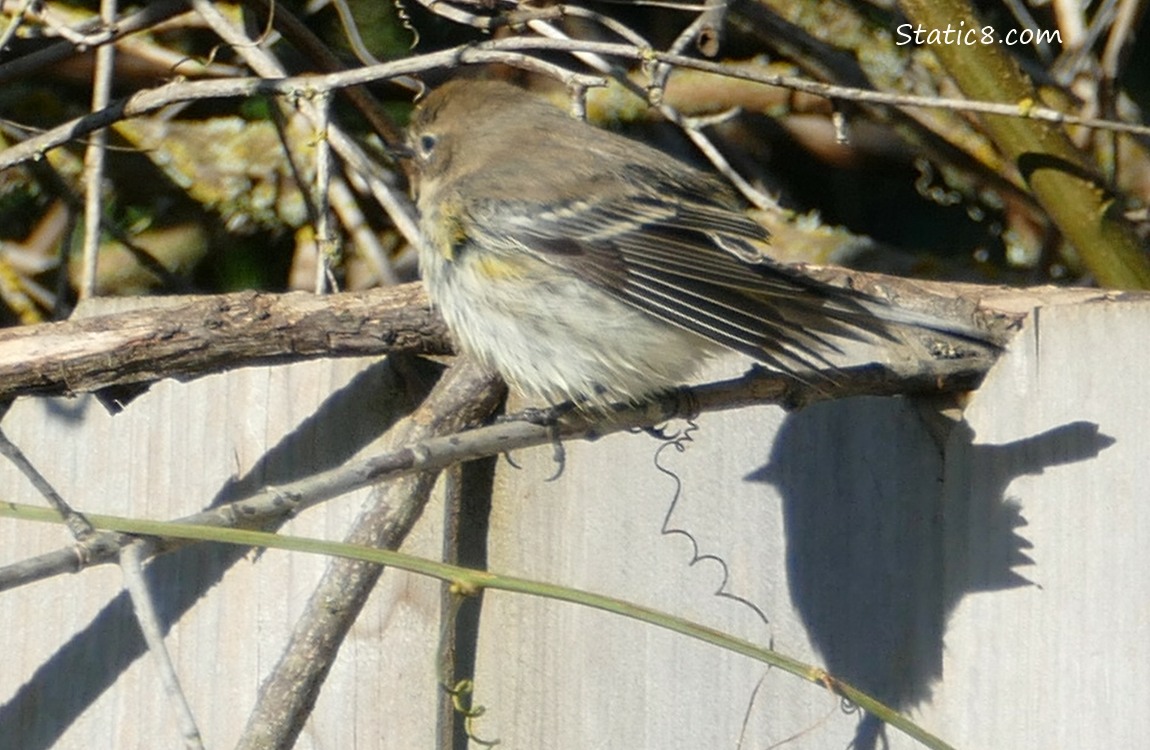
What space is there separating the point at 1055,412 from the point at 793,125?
7.20ft

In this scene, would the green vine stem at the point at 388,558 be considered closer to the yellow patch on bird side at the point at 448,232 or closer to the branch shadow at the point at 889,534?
the branch shadow at the point at 889,534

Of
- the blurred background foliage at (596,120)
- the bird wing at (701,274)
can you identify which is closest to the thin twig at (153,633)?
the bird wing at (701,274)

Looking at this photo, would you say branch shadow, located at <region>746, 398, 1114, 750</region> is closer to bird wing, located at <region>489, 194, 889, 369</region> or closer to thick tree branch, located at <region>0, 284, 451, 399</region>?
bird wing, located at <region>489, 194, 889, 369</region>

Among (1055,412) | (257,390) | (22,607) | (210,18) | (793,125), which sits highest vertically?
(793,125)

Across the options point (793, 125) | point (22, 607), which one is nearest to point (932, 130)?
point (793, 125)

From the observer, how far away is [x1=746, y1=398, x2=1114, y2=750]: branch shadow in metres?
2.25

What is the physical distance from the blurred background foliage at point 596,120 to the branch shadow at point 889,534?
4.94 feet

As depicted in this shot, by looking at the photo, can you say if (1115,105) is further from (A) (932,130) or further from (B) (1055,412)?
(B) (1055,412)

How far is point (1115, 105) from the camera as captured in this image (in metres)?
3.52

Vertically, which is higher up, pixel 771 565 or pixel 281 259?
pixel 281 259

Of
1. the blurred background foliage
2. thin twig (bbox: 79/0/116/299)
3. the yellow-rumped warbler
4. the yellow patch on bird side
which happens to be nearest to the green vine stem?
the yellow-rumped warbler

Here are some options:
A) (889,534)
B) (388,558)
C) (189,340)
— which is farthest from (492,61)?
(388,558)

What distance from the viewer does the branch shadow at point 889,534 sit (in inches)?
88.4

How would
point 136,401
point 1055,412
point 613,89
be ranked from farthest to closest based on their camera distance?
1. point 613,89
2. point 136,401
3. point 1055,412
